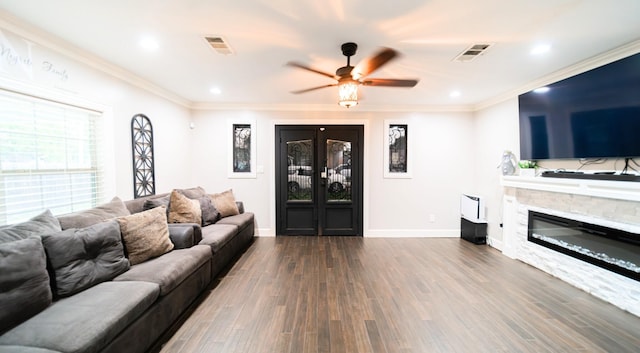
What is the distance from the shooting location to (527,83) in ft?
11.6

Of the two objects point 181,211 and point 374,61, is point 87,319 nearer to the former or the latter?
point 181,211

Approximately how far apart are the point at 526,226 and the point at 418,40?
3098 millimetres

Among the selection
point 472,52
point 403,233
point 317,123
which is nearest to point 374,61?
point 472,52

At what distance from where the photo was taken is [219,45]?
2.47 m

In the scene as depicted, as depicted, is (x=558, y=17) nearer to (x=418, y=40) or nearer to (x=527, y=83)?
(x=418, y=40)

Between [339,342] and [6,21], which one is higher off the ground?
[6,21]

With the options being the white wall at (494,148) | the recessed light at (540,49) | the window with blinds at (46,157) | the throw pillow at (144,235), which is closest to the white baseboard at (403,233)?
the white wall at (494,148)

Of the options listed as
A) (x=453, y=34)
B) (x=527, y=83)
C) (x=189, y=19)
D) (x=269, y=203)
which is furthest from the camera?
(x=269, y=203)

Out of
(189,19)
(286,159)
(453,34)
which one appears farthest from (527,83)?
(189,19)

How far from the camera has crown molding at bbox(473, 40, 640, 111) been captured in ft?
7.98

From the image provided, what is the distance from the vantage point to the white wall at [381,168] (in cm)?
484

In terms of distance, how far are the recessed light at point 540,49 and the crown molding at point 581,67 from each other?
637 mm

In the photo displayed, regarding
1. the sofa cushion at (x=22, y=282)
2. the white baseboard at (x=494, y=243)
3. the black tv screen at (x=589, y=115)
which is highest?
the black tv screen at (x=589, y=115)

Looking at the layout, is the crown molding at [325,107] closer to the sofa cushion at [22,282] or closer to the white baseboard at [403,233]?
the white baseboard at [403,233]
